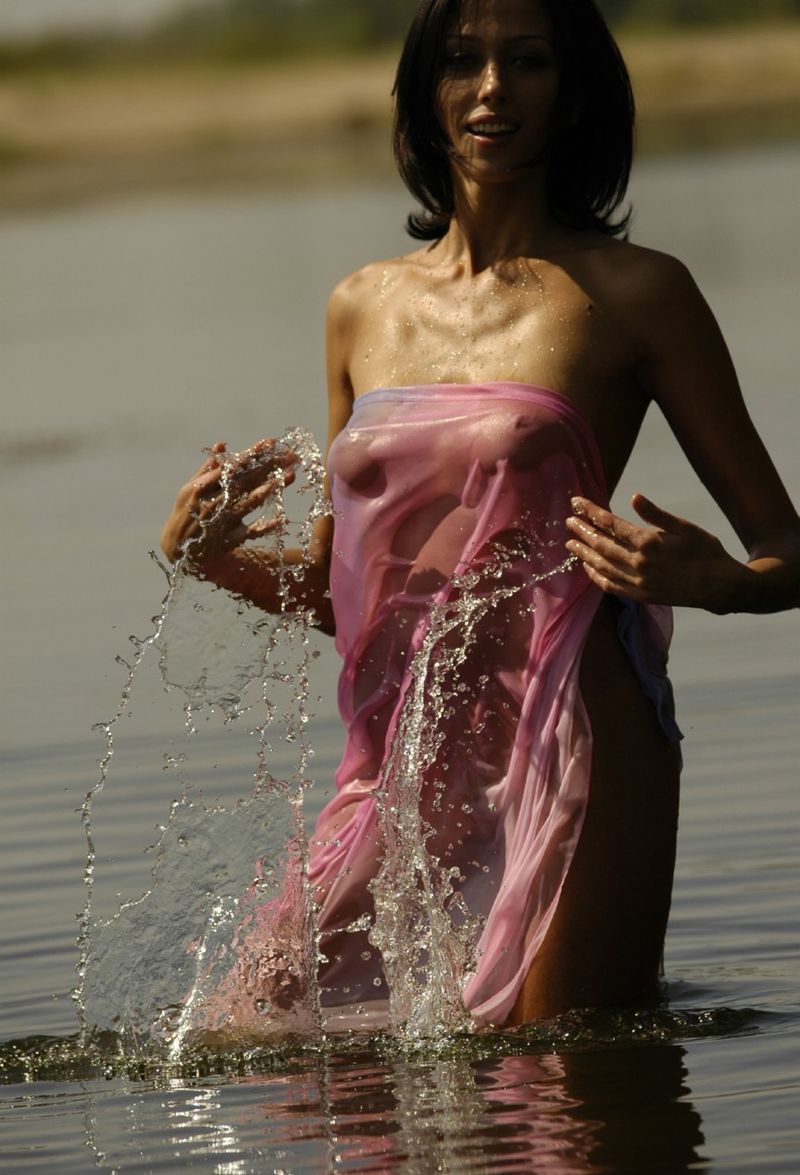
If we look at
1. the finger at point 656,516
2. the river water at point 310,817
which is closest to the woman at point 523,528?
the finger at point 656,516

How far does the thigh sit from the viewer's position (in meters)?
5.52

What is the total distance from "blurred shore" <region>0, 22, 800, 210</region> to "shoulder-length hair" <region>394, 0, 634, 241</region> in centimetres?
3625

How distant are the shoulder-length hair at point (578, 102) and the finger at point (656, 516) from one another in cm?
79

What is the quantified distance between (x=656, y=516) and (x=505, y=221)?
0.85m

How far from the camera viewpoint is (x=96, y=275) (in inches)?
1133

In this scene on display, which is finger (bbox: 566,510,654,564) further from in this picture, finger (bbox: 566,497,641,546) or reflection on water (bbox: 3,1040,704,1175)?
reflection on water (bbox: 3,1040,704,1175)

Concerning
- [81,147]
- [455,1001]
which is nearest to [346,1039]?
[455,1001]

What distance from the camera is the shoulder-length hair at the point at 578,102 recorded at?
5.66m

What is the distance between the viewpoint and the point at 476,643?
18.6ft

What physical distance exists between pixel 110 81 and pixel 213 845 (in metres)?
67.7

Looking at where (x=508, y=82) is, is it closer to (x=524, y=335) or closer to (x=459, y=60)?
(x=459, y=60)

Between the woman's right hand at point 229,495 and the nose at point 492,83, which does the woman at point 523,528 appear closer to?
the nose at point 492,83

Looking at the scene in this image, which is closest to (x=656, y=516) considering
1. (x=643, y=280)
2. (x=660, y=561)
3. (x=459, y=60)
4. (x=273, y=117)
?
(x=660, y=561)

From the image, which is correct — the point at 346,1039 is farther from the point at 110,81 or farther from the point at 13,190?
the point at 110,81
